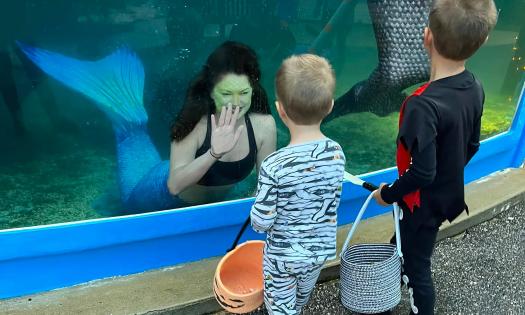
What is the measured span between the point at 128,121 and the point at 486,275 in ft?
6.89

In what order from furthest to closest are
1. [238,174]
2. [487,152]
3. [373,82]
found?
[487,152], [373,82], [238,174]

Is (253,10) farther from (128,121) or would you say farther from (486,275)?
(486,275)

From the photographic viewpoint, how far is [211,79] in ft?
7.18

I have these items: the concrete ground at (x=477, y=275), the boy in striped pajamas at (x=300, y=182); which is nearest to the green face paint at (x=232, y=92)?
the boy in striped pajamas at (x=300, y=182)

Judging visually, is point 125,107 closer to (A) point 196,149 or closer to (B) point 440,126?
(A) point 196,149

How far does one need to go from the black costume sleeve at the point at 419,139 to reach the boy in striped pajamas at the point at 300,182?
244 millimetres

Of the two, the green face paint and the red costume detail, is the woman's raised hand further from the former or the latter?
the red costume detail

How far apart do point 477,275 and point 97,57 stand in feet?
7.46

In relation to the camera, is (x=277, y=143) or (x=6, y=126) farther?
(x=277, y=143)

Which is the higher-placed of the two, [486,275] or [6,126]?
[6,126]

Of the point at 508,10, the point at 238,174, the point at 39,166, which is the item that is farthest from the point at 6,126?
the point at 508,10

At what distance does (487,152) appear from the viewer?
11.7 ft

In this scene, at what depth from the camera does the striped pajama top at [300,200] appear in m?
1.67

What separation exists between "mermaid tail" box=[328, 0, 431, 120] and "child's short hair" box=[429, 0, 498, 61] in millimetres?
761
